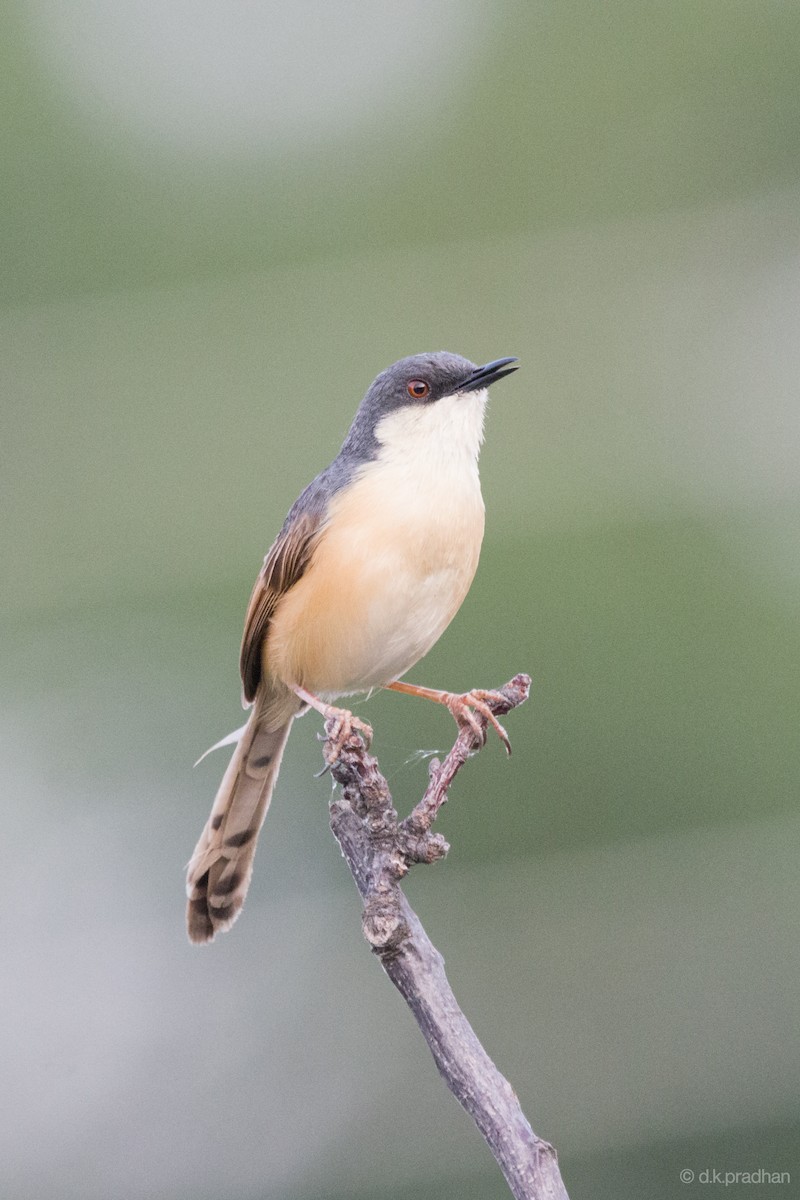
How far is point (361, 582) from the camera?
158 inches

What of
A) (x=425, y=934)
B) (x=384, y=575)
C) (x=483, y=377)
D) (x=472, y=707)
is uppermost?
(x=483, y=377)

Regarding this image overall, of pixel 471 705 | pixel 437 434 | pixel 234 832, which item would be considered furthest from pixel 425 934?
pixel 437 434

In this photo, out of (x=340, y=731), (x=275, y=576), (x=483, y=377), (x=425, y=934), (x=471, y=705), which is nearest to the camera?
(x=425, y=934)

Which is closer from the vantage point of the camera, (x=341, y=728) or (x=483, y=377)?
(x=341, y=728)

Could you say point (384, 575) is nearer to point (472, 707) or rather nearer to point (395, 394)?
point (472, 707)

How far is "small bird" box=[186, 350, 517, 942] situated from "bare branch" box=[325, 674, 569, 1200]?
1.21 ft

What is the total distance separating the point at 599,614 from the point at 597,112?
594 centimetres

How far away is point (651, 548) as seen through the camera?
7.54 metres

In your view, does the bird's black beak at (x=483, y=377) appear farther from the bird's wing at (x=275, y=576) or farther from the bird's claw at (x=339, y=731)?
the bird's claw at (x=339, y=731)

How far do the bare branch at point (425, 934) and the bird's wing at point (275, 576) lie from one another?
38.1 inches

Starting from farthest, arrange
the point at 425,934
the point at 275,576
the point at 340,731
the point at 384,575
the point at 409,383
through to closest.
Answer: the point at 409,383
the point at 275,576
the point at 384,575
the point at 340,731
the point at 425,934

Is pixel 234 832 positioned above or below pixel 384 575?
below

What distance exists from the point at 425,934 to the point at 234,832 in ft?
6.15

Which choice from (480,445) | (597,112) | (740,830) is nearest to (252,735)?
(480,445)
